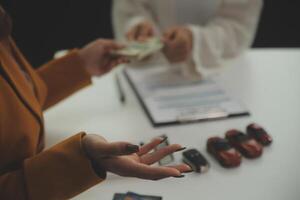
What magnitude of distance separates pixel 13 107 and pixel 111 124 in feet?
0.92

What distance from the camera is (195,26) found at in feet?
3.77

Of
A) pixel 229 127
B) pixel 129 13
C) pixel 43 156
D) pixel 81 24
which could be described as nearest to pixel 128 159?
pixel 43 156

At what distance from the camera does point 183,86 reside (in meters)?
1.02

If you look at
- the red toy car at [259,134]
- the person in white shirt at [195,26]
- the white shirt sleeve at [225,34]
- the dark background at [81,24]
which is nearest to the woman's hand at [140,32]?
Answer: the person in white shirt at [195,26]

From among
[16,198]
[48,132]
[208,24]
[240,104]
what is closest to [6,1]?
[208,24]

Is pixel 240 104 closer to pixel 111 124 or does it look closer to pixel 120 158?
pixel 111 124

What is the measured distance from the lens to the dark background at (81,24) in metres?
1.98

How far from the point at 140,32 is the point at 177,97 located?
28cm

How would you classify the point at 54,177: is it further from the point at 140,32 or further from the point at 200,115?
the point at 140,32

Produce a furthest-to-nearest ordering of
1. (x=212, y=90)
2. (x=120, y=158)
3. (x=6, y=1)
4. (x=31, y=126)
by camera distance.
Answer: (x=6, y=1), (x=212, y=90), (x=31, y=126), (x=120, y=158)

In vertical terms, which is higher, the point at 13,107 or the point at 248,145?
the point at 13,107

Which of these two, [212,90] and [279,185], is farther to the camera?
[212,90]

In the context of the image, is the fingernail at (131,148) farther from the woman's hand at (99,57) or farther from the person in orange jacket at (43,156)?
the woman's hand at (99,57)

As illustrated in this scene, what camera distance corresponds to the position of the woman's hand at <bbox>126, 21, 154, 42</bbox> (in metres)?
1.12
